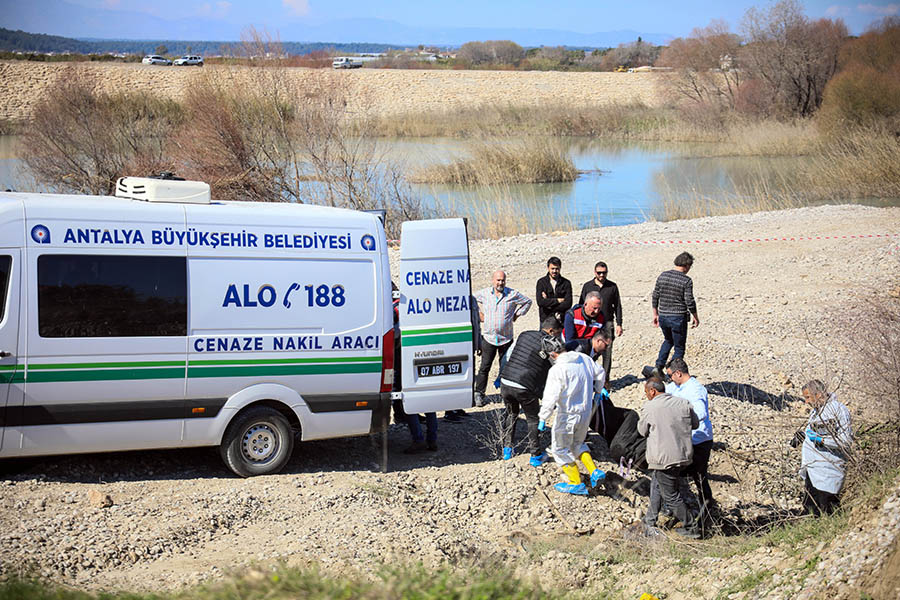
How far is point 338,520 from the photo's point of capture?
6602 millimetres

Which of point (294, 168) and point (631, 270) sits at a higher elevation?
point (294, 168)

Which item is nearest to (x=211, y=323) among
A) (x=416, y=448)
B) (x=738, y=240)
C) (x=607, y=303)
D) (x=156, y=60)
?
(x=416, y=448)

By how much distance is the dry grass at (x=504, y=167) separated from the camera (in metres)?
28.9

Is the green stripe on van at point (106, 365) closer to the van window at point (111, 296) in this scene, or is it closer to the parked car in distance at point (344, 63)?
the van window at point (111, 296)

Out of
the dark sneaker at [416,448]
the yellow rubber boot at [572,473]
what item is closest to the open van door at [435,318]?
the dark sneaker at [416,448]

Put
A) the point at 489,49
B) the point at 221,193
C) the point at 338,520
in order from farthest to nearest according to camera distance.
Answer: the point at 489,49
the point at 221,193
the point at 338,520

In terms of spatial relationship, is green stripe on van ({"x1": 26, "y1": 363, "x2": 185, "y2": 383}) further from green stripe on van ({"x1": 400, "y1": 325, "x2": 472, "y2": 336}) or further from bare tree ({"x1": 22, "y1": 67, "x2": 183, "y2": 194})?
bare tree ({"x1": 22, "y1": 67, "x2": 183, "y2": 194})

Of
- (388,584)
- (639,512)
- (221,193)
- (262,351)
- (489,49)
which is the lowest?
(639,512)

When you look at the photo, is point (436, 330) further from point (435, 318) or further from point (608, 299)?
point (608, 299)

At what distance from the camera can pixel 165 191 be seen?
7.34 metres

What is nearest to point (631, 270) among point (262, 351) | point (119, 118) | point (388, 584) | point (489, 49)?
point (262, 351)

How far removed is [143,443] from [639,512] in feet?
15.2

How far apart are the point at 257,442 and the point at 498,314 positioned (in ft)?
10.5

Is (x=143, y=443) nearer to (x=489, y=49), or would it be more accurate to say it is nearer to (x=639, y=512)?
(x=639, y=512)
